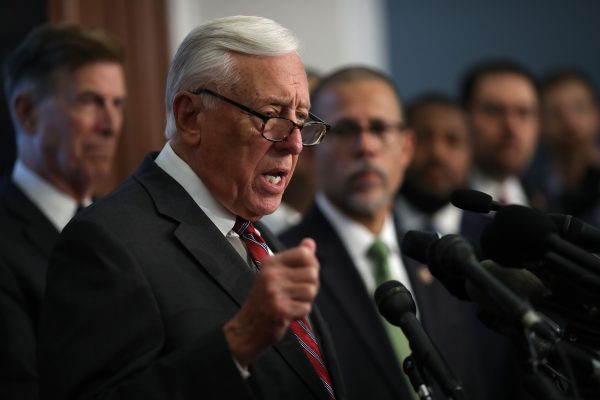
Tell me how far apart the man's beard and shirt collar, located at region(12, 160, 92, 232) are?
77.9 inches

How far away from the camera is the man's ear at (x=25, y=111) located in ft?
9.50

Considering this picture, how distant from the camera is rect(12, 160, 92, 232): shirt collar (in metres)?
2.73

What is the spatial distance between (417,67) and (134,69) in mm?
2980

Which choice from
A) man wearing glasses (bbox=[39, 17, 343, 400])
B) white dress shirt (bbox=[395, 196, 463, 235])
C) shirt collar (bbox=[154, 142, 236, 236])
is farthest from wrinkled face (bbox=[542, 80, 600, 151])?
shirt collar (bbox=[154, 142, 236, 236])

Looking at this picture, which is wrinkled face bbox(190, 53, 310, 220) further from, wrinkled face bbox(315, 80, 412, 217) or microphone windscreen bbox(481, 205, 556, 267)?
wrinkled face bbox(315, 80, 412, 217)

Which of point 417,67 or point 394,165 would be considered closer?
point 394,165

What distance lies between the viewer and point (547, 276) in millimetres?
1662

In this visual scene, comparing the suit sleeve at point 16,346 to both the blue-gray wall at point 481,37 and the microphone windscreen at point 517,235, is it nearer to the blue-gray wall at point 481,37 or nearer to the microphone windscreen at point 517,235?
the microphone windscreen at point 517,235

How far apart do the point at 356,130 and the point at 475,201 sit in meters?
1.49

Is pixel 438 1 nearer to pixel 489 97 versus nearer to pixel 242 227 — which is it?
pixel 489 97

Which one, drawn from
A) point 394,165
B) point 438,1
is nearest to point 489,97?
point 394,165

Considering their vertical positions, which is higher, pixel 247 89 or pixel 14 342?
pixel 247 89

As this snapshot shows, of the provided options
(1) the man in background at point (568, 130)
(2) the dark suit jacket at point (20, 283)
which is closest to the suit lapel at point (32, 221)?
(2) the dark suit jacket at point (20, 283)

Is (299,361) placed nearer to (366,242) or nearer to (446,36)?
(366,242)
